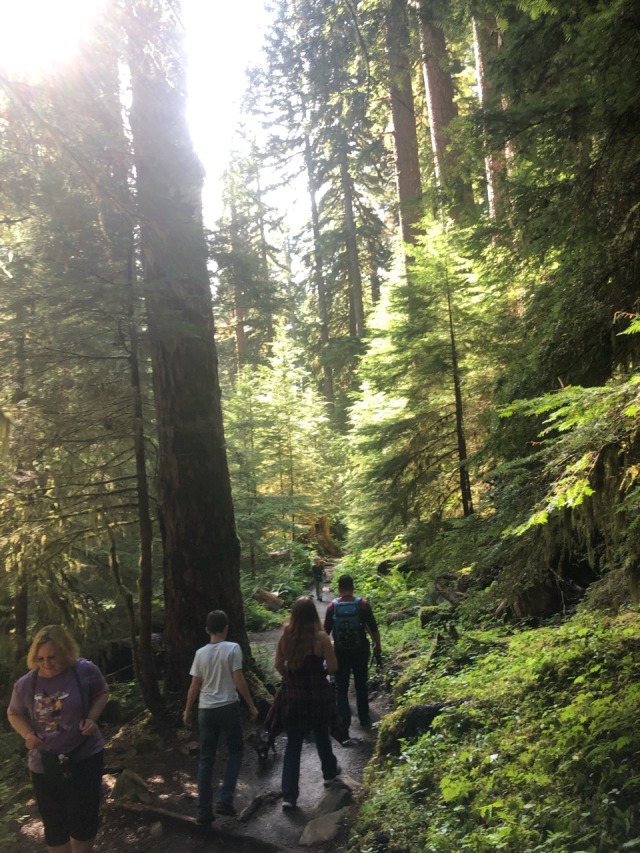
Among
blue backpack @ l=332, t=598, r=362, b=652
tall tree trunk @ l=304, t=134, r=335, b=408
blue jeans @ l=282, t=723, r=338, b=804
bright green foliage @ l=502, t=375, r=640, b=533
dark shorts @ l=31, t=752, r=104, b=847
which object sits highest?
tall tree trunk @ l=304, t=134, r=335, b=408

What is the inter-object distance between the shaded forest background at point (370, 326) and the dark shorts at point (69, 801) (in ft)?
7.60

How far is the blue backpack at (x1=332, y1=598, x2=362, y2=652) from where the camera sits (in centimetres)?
653

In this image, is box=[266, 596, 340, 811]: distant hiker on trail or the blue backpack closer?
box=[266, 596, 340, 811]: distant hiker on trail

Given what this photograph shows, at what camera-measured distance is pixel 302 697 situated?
5262 mm

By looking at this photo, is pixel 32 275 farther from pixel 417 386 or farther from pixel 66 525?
pixel 417 386

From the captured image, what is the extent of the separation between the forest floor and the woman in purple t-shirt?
3.99ft

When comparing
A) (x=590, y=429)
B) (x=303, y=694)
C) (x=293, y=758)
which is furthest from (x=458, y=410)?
(x=590, y=429)

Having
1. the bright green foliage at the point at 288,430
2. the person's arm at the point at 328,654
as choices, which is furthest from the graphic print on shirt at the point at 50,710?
the bright green foliage at the point at 288,430

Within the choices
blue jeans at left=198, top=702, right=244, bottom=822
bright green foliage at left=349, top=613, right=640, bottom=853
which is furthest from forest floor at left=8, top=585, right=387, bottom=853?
bright green foliage at left=349, top=613, right=640, bottom=853

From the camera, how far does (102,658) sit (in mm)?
8789

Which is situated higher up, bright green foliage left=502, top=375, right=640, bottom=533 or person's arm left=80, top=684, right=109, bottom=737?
bright green foliage left=502, top=375, right=640, bottom=533

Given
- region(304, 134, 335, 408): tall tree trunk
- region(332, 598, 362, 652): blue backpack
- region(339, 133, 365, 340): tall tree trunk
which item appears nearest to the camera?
region(332, 598, 362, 652): blue backpack

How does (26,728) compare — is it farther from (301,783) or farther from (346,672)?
(346,672)

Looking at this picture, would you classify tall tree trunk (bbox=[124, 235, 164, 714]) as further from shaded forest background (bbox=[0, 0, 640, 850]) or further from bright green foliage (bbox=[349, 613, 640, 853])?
bright green foliage (bbox=[349, 613, 640, 853])
